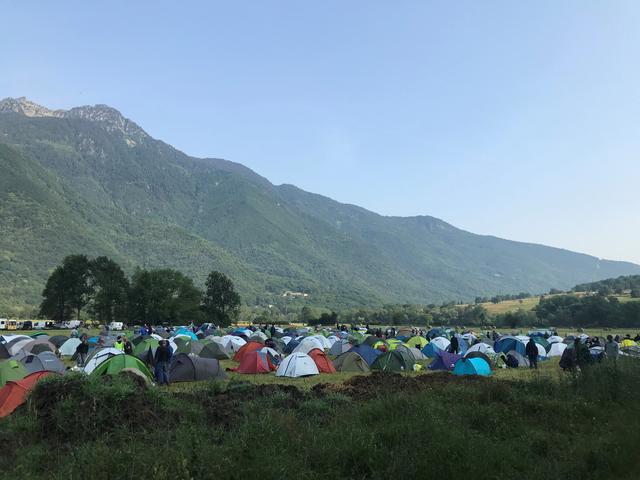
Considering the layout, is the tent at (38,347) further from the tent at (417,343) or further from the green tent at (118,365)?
the tent at (417,343)

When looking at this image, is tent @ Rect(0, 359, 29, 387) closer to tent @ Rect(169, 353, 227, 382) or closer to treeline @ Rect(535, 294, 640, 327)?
tent @ Rect(169, 353, 227, 382)

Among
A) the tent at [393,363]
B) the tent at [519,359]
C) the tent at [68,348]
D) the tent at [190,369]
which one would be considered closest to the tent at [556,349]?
the tent at [519,359]

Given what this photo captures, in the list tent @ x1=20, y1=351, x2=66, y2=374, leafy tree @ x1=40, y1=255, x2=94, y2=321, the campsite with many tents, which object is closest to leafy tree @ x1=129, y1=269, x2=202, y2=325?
leafy tree @ x1=40, y1=255, x2=94, y2=321

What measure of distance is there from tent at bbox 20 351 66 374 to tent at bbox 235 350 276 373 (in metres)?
6.69

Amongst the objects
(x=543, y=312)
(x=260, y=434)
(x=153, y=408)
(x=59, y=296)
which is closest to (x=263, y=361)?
(x=153, y=408)

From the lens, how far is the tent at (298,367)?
18297mm

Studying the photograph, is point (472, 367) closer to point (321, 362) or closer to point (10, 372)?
point (321, 362)

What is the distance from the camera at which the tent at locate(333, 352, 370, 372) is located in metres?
20.7

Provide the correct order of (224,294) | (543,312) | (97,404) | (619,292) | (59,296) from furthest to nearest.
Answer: (619,292) < (543,312) < (224,294) < (59,296) < (97,404)

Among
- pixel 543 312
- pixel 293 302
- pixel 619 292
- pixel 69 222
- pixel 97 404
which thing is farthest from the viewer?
pixel 293 302

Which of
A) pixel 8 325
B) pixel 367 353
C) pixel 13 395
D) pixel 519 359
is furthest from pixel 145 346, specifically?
pixel 8 325

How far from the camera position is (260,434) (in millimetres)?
6434

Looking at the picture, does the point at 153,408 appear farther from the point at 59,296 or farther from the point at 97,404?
the point at 59,296

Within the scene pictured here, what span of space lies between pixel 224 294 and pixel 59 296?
68.5 feet
